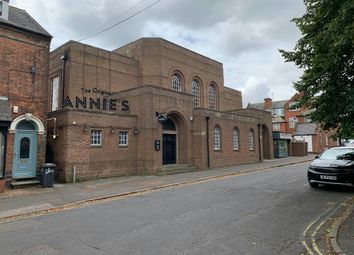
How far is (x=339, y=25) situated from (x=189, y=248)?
258 inches

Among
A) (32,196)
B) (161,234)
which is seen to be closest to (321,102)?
(161,234)

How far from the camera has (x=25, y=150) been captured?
14.7 metres

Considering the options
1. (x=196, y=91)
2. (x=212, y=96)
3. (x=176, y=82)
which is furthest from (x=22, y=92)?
(x=212, y=96)

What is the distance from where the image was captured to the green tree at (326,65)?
8555 mm

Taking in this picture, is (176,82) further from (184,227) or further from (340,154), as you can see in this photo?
(184,227)

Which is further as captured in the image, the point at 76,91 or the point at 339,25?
the point at 76,91

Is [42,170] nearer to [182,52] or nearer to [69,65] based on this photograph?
[69,65]

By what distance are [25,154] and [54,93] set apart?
449 inches

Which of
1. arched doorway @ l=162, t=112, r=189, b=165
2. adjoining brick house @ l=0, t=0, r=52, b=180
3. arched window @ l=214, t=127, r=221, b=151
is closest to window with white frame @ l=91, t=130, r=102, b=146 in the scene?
adjoining brick house @ l=0, t=0, r=52, b=180

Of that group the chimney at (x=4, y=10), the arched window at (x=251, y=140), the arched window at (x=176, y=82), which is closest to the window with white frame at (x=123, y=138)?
the chimney at (x=4, y=10)

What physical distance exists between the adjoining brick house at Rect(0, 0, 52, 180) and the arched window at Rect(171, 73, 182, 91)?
16.2 m

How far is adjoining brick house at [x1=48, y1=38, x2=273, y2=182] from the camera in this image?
56.3ft

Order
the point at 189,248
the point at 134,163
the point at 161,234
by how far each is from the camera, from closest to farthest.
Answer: the point at 189,248 < the point at 161,234 < the point at 134,163

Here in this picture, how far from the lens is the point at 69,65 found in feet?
76.4
